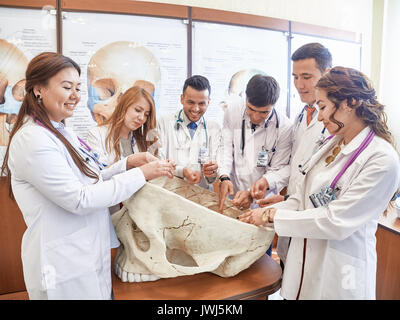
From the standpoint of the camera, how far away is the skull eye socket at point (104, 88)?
281 cm

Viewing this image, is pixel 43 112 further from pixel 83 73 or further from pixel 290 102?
pixel 290 102

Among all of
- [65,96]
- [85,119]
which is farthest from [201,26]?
[65,96]

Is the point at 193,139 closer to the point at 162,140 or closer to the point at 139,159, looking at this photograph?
the point at 162,140

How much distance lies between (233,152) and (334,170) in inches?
42.7

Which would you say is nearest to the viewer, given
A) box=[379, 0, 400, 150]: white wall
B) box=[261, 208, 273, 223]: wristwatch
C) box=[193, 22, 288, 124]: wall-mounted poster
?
box=[261, 208, 273, 223]: wristwatch

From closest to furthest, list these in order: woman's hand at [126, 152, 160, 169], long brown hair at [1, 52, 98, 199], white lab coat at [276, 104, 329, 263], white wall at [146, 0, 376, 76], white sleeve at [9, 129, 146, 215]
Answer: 1. white sleeve at [9, 129, 146, 215]
2. long brown hair at [1, 52, 98, 199]
3. woman's hand at [126, 152, 160, 169]
4. white lab coat at [276, 104, 329, 263]
5. white wall at [146, 0, 376, 76]

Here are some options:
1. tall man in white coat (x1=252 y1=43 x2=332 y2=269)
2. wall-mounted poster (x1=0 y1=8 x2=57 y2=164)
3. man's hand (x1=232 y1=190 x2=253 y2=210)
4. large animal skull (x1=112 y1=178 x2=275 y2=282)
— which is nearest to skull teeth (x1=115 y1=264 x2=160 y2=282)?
large animal skull (x1=112 y1=178 x2=275 y2=282)

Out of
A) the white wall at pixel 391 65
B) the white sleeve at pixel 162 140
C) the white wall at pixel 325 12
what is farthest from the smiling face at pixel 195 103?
the white wall at pixel 391 65

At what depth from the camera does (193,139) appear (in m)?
1.85

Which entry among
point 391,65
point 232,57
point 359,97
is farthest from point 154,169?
point 391,65

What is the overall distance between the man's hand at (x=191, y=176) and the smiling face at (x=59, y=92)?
649 mm

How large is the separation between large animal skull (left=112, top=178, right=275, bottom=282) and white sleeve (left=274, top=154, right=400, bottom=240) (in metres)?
0.24

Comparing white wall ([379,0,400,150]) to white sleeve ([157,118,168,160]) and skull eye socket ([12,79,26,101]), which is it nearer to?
white sleeve ([157,118,168,160])

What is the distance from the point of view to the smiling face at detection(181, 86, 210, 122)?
2.05 metres
